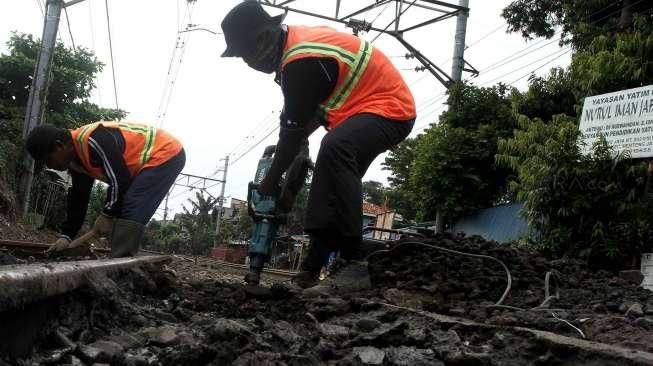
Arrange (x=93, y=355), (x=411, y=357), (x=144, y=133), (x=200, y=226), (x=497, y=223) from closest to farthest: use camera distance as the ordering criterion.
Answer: (x=93, y=355) < (x=411, y=357) < (x=144, y=133) < (x=497, y=223) < (x=200, y=226)

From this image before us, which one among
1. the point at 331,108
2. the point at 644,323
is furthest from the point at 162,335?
the point at 644,323

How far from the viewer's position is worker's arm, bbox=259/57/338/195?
2.91 meters

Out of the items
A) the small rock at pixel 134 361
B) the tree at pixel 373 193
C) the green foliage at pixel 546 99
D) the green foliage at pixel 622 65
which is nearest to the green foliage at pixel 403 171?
the green foliage at pixel 546 99

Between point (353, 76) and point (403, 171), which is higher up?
point (403, 171)

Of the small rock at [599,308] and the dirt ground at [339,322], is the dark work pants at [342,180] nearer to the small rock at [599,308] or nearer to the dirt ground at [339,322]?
the dirt ground at [339,322]

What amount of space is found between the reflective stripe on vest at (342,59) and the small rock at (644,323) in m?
1.67

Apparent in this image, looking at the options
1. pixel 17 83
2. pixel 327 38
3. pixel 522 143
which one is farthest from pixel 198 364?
pixel 17 83

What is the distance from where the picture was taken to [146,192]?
13.8 ft

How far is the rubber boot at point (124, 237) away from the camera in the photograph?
4.09m

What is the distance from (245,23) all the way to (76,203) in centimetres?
219

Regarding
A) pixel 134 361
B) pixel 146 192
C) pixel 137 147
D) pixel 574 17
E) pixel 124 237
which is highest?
pixel 574 17

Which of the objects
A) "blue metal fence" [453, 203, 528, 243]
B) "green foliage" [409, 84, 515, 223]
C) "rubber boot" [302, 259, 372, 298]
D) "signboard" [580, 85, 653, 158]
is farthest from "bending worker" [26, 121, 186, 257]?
"green foliage" [409, 84, 515, 223]

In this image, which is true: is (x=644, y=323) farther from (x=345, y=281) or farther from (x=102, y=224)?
(x=102, y=224)

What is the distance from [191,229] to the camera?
118 ft
